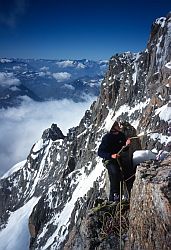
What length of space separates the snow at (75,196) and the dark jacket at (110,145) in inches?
4538

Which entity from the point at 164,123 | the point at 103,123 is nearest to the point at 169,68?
the point at 164,123

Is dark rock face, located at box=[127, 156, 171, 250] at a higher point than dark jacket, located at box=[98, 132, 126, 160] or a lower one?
lower

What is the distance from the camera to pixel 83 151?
617 ft

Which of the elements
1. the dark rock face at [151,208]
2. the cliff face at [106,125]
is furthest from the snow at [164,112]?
the dark rock face at [151,208]

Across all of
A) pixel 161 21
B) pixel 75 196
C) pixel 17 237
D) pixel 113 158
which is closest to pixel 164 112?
pixel 75 196

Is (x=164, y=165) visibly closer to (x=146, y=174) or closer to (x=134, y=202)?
(x=146, y=174)

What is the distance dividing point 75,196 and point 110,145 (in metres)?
139

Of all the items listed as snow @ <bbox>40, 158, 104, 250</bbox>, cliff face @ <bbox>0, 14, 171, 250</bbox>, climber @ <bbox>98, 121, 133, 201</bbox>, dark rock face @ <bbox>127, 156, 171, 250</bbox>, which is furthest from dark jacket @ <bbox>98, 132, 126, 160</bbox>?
snow @ <bbox>40, 158, 104, 250</bbox>

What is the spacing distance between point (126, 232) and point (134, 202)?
166cm

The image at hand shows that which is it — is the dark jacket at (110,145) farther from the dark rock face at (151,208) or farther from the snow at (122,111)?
the snow at (122,111)

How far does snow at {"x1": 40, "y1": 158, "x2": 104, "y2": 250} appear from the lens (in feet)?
451

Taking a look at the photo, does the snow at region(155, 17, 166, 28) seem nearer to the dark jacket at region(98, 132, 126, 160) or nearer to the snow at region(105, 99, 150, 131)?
the snow at region(105, 99, 150, 131)

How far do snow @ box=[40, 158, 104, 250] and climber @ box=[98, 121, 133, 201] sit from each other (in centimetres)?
11488

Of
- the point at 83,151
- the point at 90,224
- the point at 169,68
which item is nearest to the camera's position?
the point at 90,224
